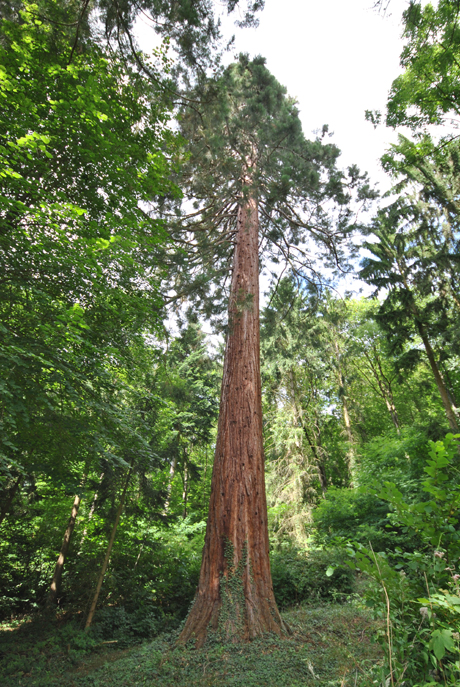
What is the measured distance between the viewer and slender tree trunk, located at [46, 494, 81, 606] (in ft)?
24.6

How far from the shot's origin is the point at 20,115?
180 inches

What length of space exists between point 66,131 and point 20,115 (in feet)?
1.95

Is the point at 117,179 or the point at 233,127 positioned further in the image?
the point at 233,127

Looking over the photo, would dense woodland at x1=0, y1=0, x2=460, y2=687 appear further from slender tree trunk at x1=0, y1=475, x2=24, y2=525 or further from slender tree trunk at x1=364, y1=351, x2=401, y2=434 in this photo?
slender tree trunk at x1=364, y1=351, x2=401, y2=434

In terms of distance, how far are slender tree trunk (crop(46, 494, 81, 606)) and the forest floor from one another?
9.76ft

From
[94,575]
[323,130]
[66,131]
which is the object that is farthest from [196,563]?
[323,130]

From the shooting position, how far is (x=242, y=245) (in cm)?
666

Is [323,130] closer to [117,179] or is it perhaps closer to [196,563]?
[117,179]

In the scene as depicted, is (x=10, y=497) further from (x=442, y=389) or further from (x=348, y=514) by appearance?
(x=442, y=389)

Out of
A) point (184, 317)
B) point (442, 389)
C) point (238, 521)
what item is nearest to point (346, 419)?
point (442, 389)

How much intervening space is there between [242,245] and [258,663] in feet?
20.2

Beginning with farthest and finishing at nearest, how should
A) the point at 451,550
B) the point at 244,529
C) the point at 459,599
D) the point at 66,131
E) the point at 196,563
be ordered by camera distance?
the point at 196,563, the point at 66,131, the point at 244,529, the point at 451,550, the point at 459,599

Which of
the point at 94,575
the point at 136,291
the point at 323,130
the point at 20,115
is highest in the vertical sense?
the point at 323,130

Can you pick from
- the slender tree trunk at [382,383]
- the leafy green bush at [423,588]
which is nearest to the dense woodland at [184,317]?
the leafy green bush at [423,588]
